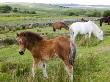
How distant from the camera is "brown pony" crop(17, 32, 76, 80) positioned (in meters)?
12.4

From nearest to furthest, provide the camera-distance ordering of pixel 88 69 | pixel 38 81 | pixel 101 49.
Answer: pixel 38 81 < pixel 88 69 < pixel 101 49

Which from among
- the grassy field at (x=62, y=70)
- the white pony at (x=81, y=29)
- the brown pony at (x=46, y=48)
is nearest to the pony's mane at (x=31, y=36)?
the brown pony at (x=46, y=48)

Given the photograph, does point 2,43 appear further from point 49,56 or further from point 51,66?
point 49,56

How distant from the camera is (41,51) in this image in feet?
42.2

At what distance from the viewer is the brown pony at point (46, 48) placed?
1241 cm

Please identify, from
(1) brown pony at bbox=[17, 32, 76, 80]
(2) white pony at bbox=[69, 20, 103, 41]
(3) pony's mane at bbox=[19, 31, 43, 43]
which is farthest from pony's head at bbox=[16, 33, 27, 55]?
(2) white pony at bbox=[69, 20, 103, 41]

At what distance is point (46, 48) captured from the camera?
12789 millimetres

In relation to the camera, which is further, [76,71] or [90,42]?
[90,42]

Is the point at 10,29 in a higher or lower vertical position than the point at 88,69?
lower

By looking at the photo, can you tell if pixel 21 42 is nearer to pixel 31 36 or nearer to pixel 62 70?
pixel 31 36

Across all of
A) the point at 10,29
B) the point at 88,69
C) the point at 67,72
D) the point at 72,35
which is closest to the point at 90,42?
the point at 72,35

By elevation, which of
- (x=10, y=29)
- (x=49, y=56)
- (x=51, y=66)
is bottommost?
(x=10, y=29)

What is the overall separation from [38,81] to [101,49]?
9941 millimetres

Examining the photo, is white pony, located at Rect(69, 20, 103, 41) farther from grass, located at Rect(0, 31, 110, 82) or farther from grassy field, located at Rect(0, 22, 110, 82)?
grass, located at Rect(0, 31, 110, 82)
